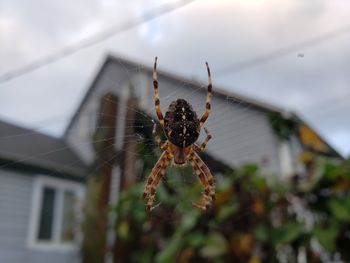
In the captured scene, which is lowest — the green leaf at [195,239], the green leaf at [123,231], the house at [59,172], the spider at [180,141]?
the green leaf at [195,239]

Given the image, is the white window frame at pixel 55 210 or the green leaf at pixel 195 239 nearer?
the green leaf at pixel 195 239

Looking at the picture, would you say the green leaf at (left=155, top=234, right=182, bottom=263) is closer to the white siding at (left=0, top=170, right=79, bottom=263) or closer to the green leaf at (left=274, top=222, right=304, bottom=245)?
the green leaf at (left=274, top=222, right=304, bottom=245)

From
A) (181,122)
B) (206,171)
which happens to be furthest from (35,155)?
(181,122)

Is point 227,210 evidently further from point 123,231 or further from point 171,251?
point 123,231

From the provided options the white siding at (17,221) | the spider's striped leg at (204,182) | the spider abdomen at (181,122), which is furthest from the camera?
the white siding at (17,221)

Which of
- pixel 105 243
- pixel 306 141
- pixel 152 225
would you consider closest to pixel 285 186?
pixel 152 225

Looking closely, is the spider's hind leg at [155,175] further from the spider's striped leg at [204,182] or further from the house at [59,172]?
the house at [59,172]

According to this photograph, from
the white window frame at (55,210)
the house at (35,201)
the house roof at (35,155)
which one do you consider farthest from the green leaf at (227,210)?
the white window frame at (55,210)
